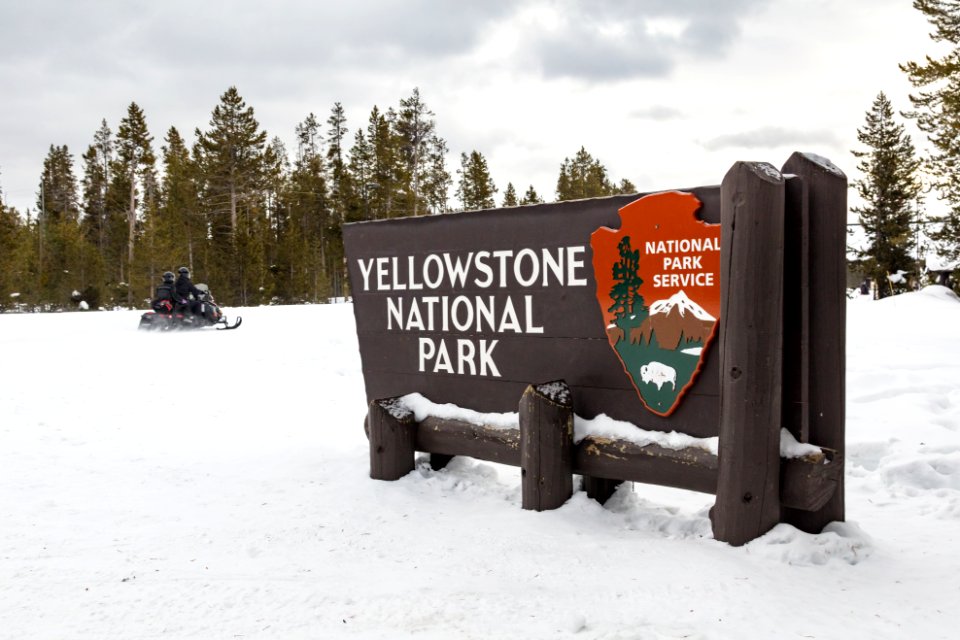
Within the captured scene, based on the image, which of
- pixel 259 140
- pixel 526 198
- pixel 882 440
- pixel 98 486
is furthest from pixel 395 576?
pixel 526 198

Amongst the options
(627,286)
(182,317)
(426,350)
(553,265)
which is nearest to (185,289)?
(182,317)

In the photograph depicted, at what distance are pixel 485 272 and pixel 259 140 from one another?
4540 cm

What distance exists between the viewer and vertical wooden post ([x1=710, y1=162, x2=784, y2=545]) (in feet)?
10.7

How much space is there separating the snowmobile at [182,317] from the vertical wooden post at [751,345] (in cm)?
1454

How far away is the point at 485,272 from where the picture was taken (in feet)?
14.9

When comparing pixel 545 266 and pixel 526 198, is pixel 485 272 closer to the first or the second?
pixel 545 266

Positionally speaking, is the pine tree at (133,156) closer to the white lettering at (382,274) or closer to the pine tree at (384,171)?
the pine tree at (384,171)

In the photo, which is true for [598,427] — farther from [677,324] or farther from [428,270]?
[428,270]

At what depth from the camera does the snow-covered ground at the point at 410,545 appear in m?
2.78

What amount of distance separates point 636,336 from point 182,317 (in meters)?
14.7

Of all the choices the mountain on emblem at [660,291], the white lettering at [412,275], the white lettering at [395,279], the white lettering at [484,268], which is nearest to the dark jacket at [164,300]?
the white lettering at [395,279]

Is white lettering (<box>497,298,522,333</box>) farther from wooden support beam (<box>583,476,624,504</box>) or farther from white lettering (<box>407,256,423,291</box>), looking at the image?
wooden support beam (<box>583,476,624,504</box>)

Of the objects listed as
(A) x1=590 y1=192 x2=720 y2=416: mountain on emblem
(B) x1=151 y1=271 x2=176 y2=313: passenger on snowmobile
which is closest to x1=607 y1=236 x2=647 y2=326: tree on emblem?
(A) x1=590 y1=192 x2=720 y2=416: mountain on emblem

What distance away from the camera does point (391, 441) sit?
4.87 m
